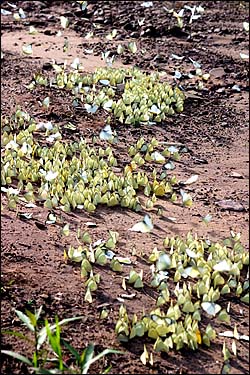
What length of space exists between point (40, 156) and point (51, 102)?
1.10m

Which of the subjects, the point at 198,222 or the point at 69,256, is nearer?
the point at 69,256

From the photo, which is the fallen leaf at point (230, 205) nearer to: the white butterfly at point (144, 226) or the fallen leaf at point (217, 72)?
the white butterfly at point (144, 226)

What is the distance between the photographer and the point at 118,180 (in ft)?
14.1

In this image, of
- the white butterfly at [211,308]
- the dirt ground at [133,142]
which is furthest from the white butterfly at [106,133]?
the white butterfly at [211,308]

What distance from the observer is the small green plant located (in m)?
2.61

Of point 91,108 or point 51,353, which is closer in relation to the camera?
point 51,353

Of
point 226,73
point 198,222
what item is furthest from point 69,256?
point 226,73

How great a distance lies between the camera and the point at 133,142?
→ 5117mm

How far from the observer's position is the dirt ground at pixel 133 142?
3082 millimetres

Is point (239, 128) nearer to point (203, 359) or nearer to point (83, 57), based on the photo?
point (83, 57)

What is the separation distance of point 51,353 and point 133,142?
8.00 feet

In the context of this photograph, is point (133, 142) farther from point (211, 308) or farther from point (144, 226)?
point (211, 308)

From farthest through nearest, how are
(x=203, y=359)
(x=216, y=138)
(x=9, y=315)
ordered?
(x=216, y=138) → (x=9, y=315) → (x=203, y=359)

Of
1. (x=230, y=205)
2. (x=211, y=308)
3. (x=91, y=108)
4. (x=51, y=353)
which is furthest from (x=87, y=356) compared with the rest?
(x=91, y=108)
